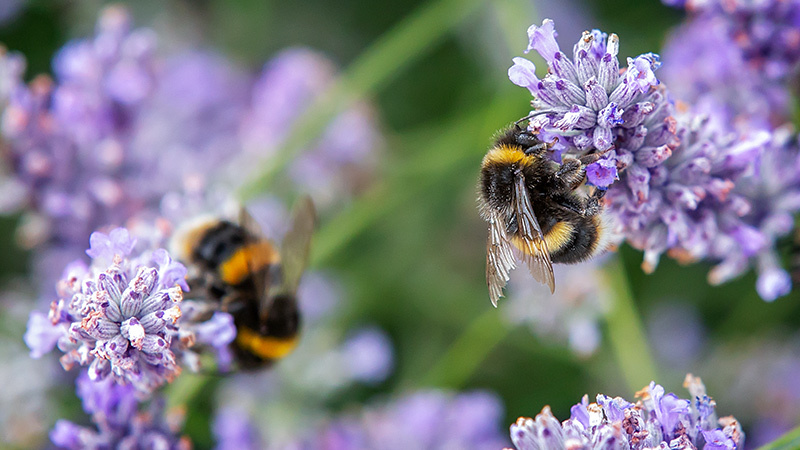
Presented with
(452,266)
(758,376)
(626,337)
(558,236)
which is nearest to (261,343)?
(558,236)

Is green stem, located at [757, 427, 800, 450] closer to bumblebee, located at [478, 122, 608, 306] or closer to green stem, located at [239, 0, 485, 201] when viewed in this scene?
bumblebee, located at [478, 122, 608, 306]

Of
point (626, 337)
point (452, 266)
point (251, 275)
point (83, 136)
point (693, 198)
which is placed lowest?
point (693, 198)

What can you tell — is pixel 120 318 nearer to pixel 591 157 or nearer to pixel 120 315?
pixel 120 315

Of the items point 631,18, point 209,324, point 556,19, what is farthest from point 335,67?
point 209,324

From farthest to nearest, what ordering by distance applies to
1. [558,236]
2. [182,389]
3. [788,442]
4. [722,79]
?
[182,389]
[722,79]
[558,236]
[788,442]

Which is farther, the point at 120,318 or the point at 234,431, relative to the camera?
the point at 234,431

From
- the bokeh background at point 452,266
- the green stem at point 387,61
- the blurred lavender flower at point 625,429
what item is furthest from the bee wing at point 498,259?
the green stem at point 387,61

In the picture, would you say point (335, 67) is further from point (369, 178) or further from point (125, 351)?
point (125, 351)
